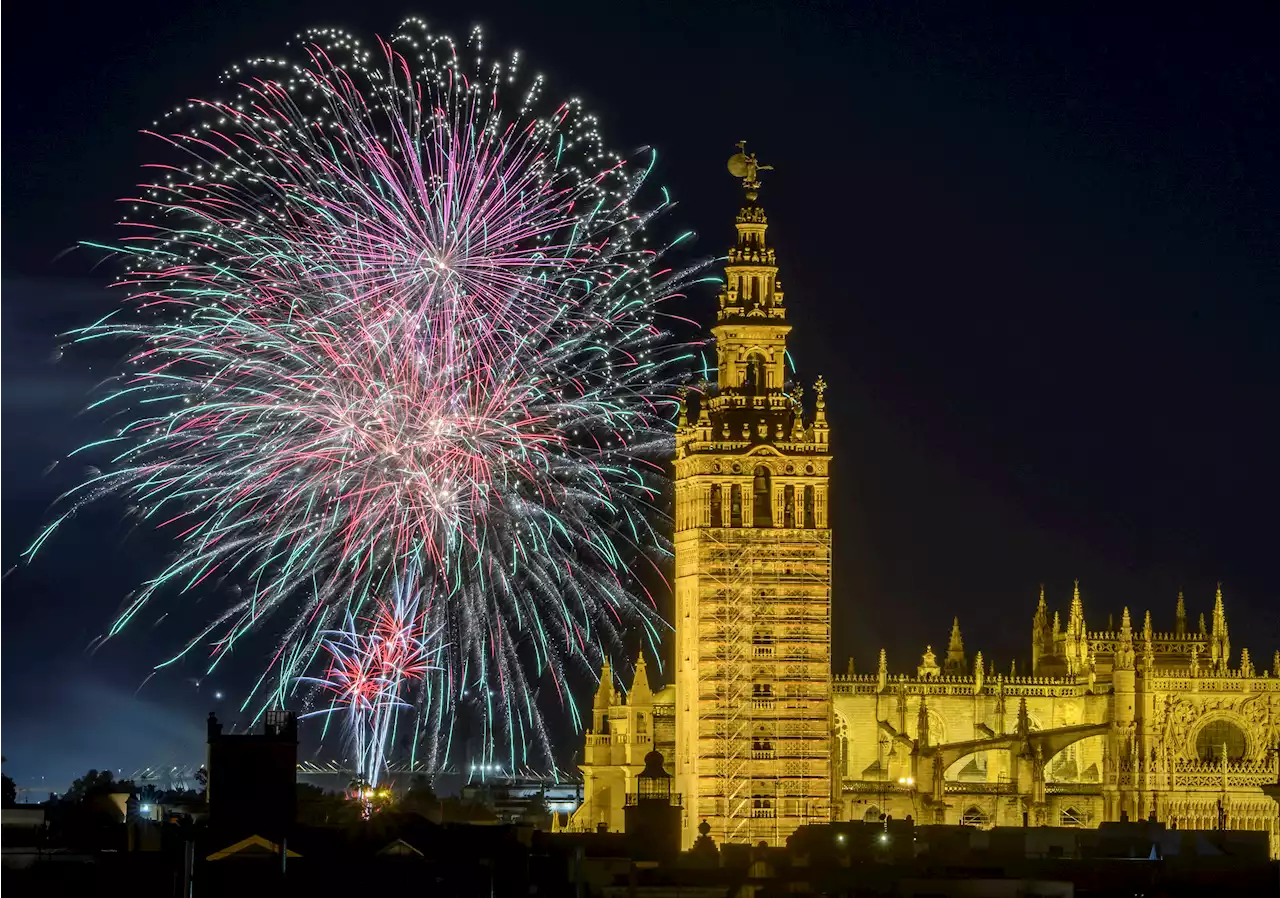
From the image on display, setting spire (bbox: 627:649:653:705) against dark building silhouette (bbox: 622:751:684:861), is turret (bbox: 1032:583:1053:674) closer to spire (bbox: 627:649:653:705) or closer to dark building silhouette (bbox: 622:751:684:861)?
spire (bbox: 627:649:653:705)

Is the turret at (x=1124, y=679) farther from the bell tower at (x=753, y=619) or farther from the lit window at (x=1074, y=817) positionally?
the bell tower at (x=753, y=619)

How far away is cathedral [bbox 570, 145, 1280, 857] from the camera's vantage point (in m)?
114

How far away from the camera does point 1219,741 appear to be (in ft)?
410

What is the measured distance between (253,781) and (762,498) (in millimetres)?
52035

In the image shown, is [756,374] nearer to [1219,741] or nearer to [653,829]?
[1219,741]

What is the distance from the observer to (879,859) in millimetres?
79625

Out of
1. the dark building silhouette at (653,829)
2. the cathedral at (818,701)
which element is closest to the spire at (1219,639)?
the cathedral at (818,701)

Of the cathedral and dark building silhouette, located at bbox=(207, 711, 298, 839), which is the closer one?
dark building silhouette, located at bbox=(207, 711, 298, 839)

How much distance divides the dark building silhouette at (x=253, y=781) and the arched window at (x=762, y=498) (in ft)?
166

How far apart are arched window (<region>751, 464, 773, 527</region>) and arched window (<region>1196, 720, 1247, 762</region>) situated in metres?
22.9

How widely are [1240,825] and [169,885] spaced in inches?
2715

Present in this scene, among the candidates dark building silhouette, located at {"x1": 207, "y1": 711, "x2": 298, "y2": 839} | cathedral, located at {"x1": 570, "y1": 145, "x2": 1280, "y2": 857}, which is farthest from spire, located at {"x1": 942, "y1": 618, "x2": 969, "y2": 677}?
dark building silhouette, located at {"x1": 207, "y1": 711, "x2": 298, "y2": 839}

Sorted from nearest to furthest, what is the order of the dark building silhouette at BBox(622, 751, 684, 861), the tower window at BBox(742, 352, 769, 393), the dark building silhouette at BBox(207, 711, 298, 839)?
the dark building silhouette at BBox(207, 711, 298, 839) < the dark building silhouette at BBox(622, 751, 684, 861) < the tower window at BBox(742, 352, 769, 393)

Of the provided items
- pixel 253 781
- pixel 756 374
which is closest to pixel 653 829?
pixel 253 781
